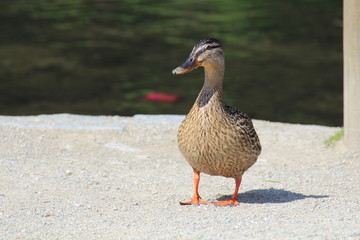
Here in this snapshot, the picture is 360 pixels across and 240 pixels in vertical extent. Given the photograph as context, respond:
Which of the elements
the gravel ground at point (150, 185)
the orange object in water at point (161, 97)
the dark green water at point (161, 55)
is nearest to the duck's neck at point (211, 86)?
the gravel ground at point (150, 185)

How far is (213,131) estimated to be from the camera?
19.0 ft

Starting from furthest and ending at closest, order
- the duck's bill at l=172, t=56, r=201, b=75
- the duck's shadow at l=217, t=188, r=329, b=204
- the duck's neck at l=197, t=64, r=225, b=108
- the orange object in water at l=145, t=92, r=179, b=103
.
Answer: the orange object in water at l=145, t=92, r=179, b=103, the duck's shadow at l=217, t=188, r=329, b=204, the duck's neck at l=197, t=64, r=225, b=108, the duck's bill at l=172, t=56, r=201, b=75

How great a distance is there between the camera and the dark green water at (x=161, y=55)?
12.5m

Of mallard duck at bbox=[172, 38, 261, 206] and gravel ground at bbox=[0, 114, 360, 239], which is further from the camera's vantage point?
mallard duck at bbox=[172, 38, 261, 206]

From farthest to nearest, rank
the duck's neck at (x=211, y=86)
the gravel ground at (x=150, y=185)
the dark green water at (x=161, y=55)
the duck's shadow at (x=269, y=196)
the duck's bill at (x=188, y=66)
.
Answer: the dark green water at (x=161, y=55) < the duck's shadow at (x=269, y=196) < the duck's neck at (x=211, y=86) < the duck's bill at (x=188, y=66) < the gravel ground at (x=150, y=185)

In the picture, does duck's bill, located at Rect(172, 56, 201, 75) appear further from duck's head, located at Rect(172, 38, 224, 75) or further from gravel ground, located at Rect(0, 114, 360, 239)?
gravel ground, located at Rect(0, 114, 360, 239)

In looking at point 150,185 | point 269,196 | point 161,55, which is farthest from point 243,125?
point 161,55

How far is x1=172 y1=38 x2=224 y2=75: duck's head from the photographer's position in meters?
5.79

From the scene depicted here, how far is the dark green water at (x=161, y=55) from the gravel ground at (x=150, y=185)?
3398mm

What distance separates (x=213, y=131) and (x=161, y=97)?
719cm

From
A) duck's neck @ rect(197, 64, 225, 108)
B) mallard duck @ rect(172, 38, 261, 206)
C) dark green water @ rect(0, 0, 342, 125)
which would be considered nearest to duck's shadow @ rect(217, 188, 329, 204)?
mallard duck @ rect(172, 38, 261, 206)

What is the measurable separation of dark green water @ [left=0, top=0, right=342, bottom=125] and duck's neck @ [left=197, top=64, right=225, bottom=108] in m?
5.87

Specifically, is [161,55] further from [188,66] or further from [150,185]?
[188,66]

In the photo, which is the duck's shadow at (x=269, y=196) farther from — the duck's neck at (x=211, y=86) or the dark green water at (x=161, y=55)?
the dark green water at (x=161, y=55)
